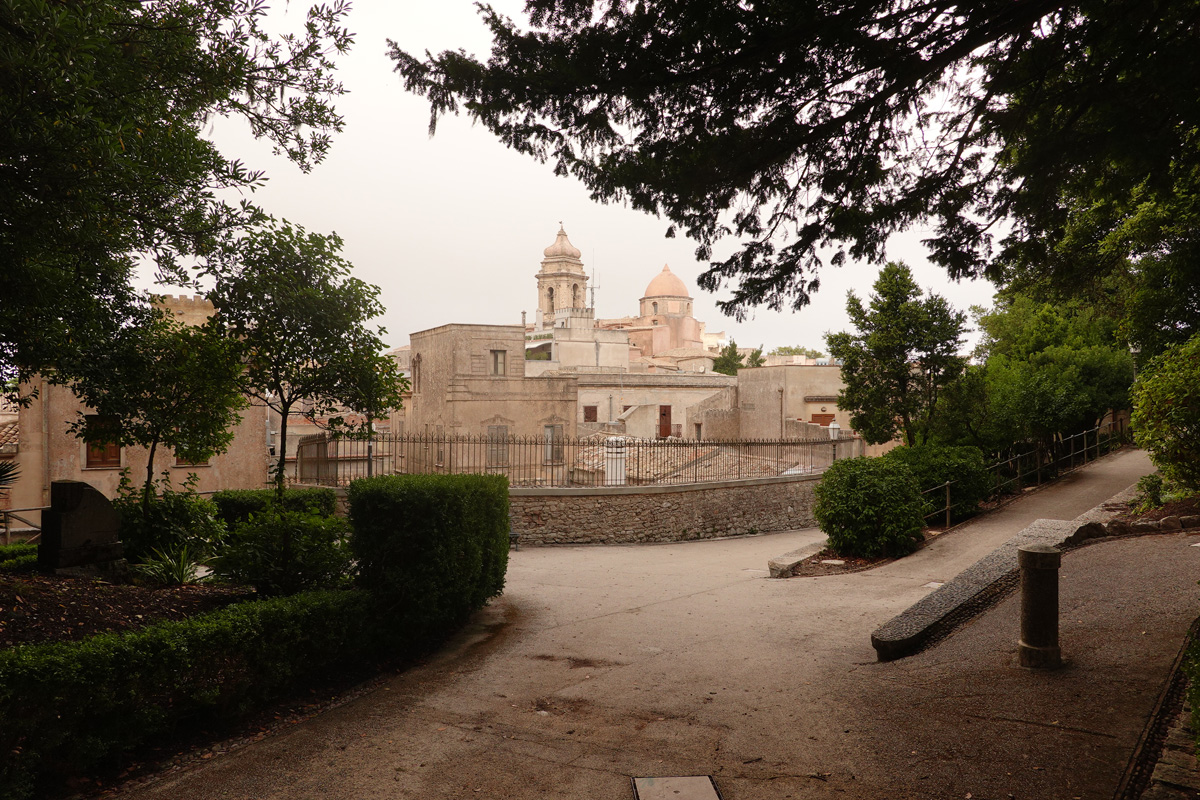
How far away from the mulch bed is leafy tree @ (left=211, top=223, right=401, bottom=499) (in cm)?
134

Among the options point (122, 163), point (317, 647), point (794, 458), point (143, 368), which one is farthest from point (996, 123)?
point (794, 458)

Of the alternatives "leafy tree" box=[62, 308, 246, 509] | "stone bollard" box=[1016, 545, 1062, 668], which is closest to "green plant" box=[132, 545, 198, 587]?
"leafy tree" box=[62, 308, 246, 509]

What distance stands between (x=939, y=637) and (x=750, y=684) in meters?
2.12

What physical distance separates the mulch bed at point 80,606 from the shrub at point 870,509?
32.1 ft

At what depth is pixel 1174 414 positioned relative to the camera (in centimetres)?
870

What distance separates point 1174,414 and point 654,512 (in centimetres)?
1107

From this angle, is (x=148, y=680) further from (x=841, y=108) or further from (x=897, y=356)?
(x=897, y=356)

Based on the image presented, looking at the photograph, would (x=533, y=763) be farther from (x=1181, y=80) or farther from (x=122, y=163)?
(x=1181, y=80)

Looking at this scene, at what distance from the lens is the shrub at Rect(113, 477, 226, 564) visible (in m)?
8.89

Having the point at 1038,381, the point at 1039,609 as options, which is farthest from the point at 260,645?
the point at 1038,381

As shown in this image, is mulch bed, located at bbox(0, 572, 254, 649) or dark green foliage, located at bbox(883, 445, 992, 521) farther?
dark green foliage, located at bbox(883, 445, 992, 521)

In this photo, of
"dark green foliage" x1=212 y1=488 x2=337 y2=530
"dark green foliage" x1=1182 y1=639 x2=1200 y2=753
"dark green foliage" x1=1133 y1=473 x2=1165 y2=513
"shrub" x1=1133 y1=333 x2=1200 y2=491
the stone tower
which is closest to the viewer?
"dark green foliage" x1=1182 y1=639 x2=1200 y2=753

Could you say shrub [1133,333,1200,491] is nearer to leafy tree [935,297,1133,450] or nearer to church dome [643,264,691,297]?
leafy tree [935,297,1133,450]

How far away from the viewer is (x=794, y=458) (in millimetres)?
22047
